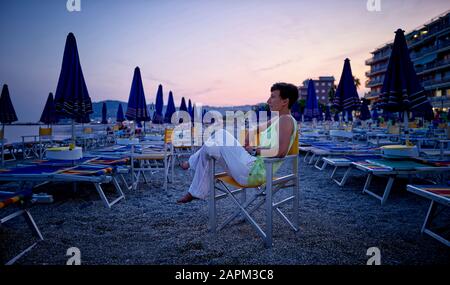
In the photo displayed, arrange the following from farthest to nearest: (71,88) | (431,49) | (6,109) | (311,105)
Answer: (431,49), (311,105), (6,109), (71,88)

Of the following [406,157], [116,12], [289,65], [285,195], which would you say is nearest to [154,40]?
[116,12]

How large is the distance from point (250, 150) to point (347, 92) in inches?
259

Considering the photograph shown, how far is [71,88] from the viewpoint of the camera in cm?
445

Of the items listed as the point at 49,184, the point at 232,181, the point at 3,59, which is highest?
the point at 3,59

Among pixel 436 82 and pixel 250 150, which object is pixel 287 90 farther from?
pixel 436 82

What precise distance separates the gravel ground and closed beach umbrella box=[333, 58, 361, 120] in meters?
4.35

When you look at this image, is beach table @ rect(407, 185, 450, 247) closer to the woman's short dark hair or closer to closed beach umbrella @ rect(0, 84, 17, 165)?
the woman's short dark hair

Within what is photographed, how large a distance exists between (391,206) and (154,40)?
525 cm

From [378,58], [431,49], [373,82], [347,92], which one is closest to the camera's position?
[347,92]

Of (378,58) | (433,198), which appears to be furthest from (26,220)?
(378,58)

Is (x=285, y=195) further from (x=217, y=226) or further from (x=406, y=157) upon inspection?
(x=406, y=157)

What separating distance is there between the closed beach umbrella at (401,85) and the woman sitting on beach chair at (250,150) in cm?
304

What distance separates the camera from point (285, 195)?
4.30 meters

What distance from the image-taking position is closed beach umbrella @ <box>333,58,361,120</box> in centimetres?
787
